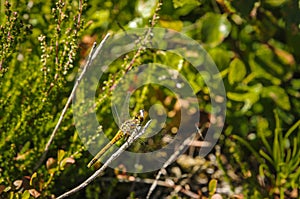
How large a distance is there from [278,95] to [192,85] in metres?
0.24

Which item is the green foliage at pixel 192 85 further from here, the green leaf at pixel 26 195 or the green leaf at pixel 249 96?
the green leaf at pixel 26 195

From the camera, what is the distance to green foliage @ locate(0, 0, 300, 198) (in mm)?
1218

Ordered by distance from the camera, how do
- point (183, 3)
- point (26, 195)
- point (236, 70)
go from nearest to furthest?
point (26, 195), point (183, 3), point (236, 70)

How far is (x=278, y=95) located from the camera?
56.6 inches

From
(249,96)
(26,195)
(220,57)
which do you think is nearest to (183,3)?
(220,57)

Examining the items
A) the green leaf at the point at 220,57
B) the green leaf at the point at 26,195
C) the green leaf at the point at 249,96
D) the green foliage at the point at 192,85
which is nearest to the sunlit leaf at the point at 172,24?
the green foliage at the point at 192,85

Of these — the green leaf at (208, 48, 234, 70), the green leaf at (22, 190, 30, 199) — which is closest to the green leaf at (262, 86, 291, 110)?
the green leaf at (208, 48, 234, 70)

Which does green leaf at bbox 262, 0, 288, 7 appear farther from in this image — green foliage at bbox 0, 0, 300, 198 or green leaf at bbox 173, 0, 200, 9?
green leaf at bbox 173, 0, 200, 9

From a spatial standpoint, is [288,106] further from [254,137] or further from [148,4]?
[148,4]

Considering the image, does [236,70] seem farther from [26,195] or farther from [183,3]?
[26,195]

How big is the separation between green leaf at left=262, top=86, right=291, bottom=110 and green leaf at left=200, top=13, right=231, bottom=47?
19 centimetres

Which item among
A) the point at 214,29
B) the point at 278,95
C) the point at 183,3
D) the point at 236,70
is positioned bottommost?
the point at 278,95

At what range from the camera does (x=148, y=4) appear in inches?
53.2

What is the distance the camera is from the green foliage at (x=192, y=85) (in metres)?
1.22
